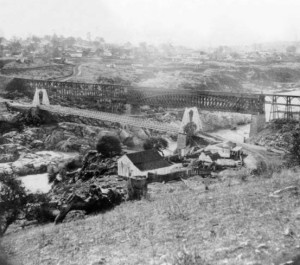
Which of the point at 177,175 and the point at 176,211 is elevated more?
the point at 176,211

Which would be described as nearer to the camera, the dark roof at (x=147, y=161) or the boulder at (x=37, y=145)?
the dark roof at (x=147, y=161)

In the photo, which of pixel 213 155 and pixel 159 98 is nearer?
pixel 213 155

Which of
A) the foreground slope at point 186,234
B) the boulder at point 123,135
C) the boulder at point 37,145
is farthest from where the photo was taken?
the boulder at point 37,145

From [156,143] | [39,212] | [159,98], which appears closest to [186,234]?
[39,212]

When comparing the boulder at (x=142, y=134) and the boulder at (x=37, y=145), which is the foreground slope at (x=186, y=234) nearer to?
the boulder at (x=142, y=134)

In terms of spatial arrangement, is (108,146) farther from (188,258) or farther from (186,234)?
(188,258)

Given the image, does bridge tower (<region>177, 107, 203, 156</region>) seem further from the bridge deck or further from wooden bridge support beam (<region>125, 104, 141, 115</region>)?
wooden bridge support beam (<region>125, 104, 141, 115</region>)

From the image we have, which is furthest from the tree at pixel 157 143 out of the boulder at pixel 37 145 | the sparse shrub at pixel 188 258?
the sparse shrub at pixel 188 258

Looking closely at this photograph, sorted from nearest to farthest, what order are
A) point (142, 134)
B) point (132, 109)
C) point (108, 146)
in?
1. point (108, 146)
2. point (142, 134)
3. point (132, 109)
